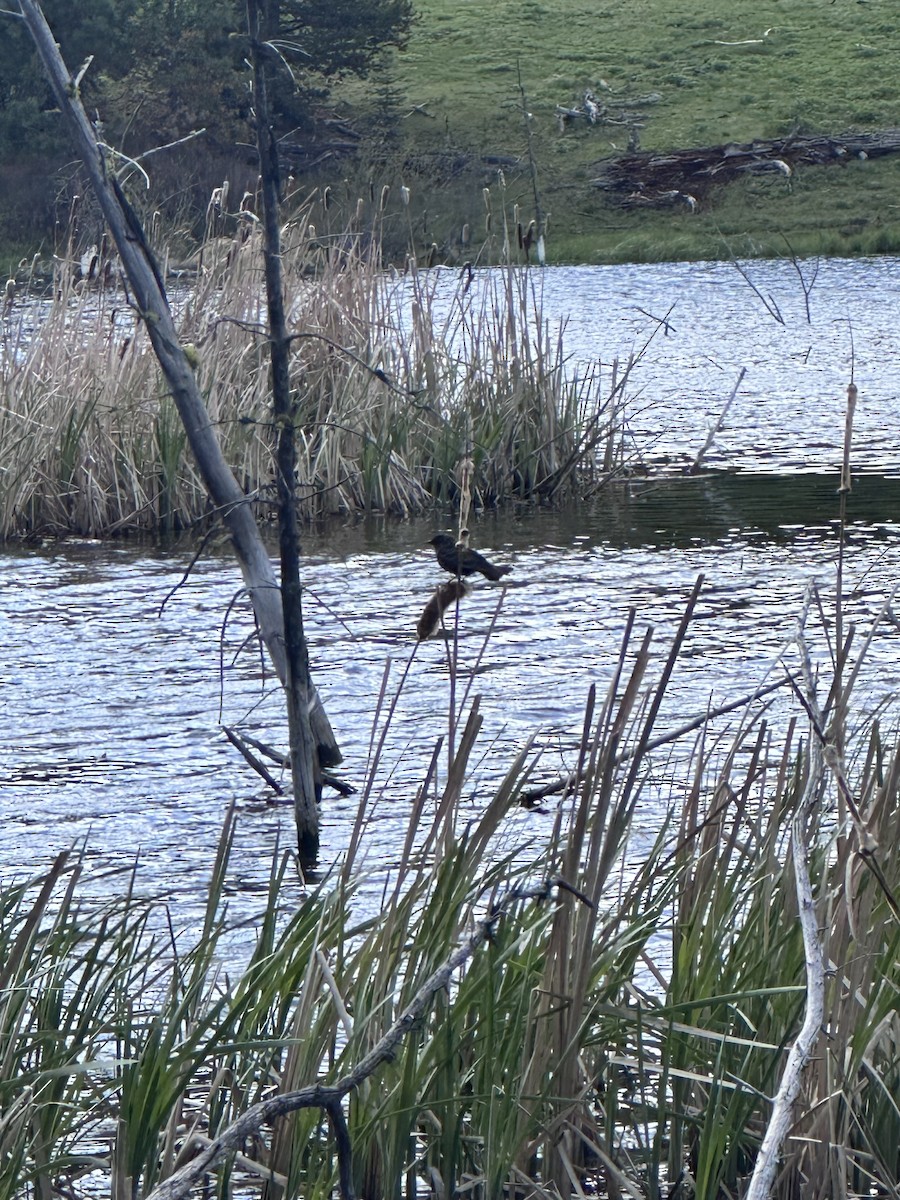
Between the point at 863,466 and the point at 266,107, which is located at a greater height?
the point at 266,107

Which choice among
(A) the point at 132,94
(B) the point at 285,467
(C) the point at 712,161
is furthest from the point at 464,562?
(C) the point at 712,161

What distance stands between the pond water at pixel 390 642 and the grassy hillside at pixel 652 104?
1923 cm

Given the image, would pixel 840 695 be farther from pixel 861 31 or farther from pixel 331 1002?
pixel 861 31

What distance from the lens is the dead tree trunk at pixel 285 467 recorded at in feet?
11.9

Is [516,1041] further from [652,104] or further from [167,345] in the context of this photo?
[652,104]

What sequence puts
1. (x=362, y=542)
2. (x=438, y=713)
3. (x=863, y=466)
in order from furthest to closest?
(x=863, y=466), (x=362, y=542), (x=438, y=713)

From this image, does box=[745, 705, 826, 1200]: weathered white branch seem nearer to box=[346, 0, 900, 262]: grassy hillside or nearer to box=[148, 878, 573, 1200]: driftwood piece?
box=[148, 878, 573, 1200]: driftwood piece

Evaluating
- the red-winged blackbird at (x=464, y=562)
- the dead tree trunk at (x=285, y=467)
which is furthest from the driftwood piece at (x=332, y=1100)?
the dead tree trunk at (x=285, y=467)

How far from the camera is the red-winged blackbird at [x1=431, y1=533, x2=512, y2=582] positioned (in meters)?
3.01

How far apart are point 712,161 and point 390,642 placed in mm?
35680

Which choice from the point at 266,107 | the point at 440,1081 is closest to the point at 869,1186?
the point at 440,1081

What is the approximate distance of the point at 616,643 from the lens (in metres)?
6.44

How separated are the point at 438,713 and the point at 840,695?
2819 mm

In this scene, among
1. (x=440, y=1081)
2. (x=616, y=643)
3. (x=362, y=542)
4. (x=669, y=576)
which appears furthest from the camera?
(x=362, y=542)
